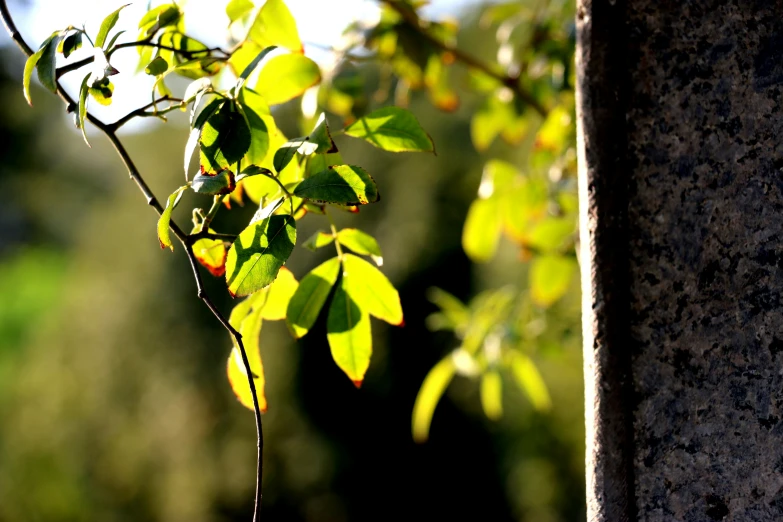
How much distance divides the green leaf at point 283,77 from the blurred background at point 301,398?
168cm

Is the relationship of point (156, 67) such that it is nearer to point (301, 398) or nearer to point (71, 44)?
point (71, 44)

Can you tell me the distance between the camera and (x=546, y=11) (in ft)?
3.67

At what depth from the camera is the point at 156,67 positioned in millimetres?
456

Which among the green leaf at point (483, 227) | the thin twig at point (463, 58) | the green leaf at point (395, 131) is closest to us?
the green leaf at point (395, 131)

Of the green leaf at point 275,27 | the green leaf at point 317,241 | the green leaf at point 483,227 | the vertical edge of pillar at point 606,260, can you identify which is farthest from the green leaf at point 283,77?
the green leaf at point 483,227

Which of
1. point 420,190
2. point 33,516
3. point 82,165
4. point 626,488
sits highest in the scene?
point 626,488

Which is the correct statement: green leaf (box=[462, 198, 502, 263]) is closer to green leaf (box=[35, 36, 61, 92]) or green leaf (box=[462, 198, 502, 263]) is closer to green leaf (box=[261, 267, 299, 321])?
green leaf (box=[261, 267, 299, 321])

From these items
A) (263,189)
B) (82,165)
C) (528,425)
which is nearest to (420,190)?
(528,425)

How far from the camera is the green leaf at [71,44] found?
45cm

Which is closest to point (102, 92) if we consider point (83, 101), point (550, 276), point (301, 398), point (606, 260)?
point (83, 101)

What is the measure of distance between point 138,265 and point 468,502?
231cm

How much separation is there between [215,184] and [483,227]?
2.47 feet

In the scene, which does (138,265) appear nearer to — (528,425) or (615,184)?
(528,425)

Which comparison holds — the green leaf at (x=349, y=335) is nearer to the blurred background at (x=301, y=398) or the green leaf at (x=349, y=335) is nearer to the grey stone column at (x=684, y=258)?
the grey stone column at (x=684, y=258)
